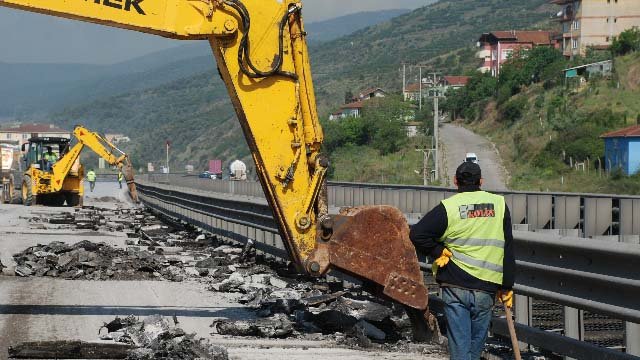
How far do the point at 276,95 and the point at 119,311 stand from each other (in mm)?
3006

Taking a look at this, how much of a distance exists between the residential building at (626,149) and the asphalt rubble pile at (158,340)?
181 feet

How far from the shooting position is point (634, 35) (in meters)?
104

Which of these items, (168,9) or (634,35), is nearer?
(168,9)

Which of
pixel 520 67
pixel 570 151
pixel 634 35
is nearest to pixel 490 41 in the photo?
pixel 520 67

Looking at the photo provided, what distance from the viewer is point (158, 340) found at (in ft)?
32.3

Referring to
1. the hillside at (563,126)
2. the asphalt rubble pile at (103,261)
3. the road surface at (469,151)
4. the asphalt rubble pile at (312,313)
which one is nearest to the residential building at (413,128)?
the road surface at (469,151)

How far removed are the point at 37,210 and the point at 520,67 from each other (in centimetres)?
8099

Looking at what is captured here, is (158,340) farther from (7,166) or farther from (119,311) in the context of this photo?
(7,166)

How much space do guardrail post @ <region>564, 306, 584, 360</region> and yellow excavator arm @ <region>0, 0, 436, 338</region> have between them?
2.09m

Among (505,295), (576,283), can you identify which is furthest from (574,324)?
(505,295)

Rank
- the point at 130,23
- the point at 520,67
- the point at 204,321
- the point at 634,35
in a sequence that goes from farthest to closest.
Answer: the point at 520,67 < the point at 634,35 < the point at 204,321 < the point at 130,23

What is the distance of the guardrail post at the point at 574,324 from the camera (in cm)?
864

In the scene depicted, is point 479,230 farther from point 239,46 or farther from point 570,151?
point 570,151

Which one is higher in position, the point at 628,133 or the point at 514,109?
the point at 514,109
